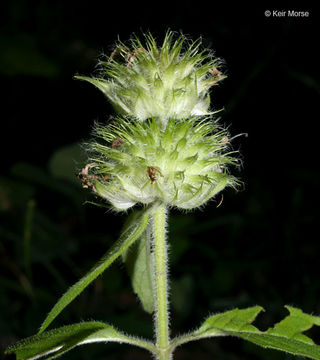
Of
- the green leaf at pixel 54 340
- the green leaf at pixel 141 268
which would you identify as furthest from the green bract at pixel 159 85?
the green leaf at pixel 54 340

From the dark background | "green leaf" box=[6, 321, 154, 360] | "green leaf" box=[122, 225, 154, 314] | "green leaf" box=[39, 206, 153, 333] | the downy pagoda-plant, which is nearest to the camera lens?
"green leaf" box=[39, 206, 153, 333]

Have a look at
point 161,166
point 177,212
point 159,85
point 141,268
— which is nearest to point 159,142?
point 161,166

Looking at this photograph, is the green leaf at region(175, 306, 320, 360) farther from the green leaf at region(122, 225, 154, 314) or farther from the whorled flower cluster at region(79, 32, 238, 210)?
the whorled flower cluster at region(79, 32, 238, 210)

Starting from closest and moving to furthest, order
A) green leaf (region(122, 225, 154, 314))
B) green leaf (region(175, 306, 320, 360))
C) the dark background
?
green leaf (region(175, 306, 320, 360)) → green leaf (region(122, 225, 154, 314)) → the dark background

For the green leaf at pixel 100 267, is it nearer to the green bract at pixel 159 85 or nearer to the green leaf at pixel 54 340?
the green leaf at pixel 54 340

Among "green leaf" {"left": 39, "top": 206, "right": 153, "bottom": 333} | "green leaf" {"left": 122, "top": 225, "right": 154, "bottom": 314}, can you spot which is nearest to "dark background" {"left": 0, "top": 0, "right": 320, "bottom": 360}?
"green leaf" {"left": 122, "top": 225, "right": 154, "bottom": 314}

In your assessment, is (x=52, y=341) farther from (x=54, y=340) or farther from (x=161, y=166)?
(x=161, y=166)
